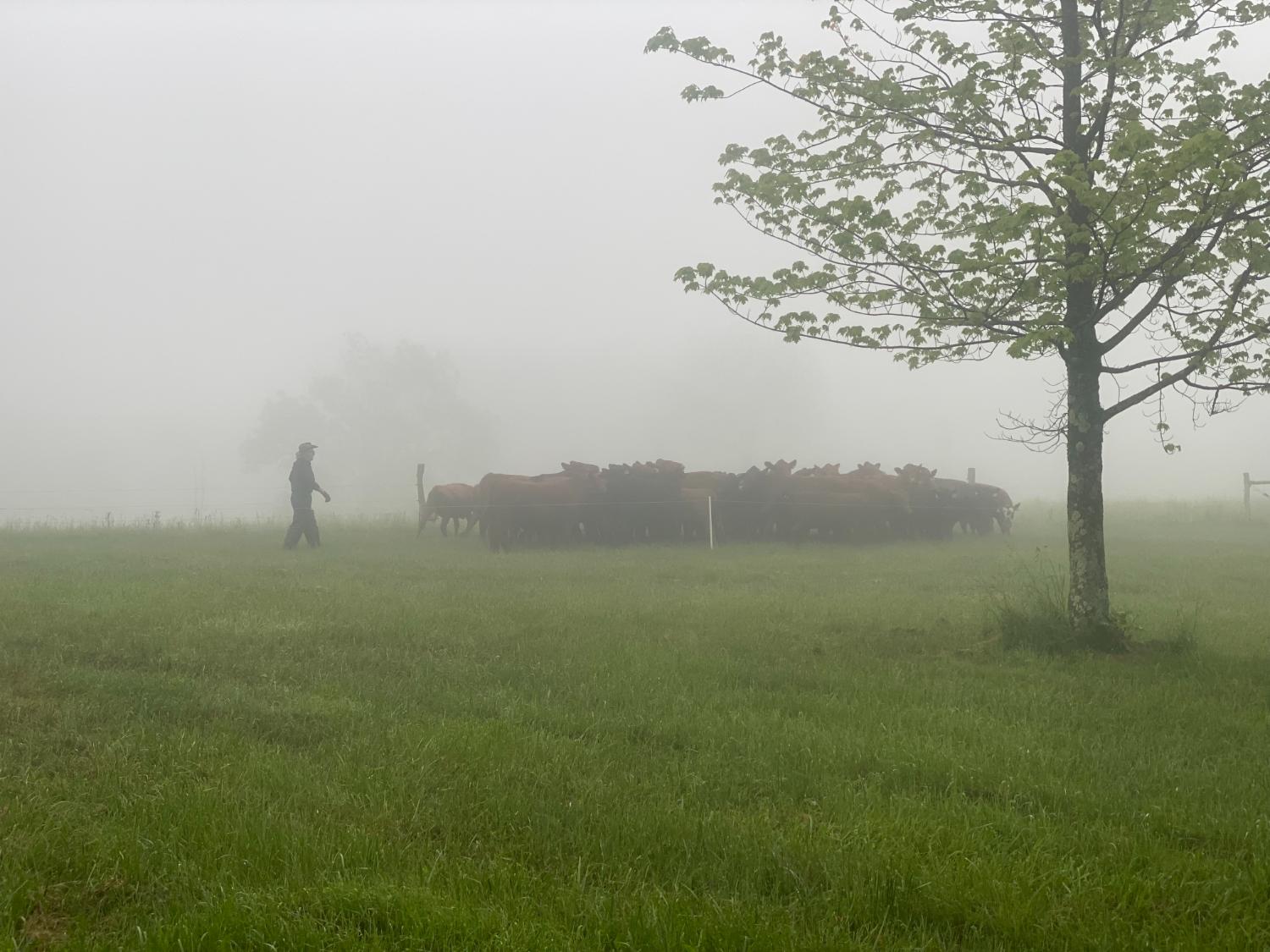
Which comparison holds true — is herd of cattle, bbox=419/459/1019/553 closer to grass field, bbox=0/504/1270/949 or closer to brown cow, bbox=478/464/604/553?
brown cow, bbox=478/464/604/553

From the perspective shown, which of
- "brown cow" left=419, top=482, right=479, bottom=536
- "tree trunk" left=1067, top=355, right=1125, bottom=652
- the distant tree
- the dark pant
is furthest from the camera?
the distant tree

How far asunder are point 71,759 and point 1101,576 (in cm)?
745

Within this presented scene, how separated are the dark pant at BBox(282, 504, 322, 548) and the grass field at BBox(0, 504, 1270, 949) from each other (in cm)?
962

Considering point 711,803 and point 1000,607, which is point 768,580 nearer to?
point 1000,607

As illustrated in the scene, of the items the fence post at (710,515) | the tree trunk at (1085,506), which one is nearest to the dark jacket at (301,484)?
the fence post at (710,515)

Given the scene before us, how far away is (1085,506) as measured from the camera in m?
8.10

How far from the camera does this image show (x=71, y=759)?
458 cm

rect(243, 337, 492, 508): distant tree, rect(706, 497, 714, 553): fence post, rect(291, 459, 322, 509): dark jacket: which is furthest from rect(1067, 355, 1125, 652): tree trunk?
rect(243, 337, 492, 508): distant tree

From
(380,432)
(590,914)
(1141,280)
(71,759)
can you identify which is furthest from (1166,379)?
(380,432)

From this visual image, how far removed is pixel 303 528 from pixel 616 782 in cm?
1630

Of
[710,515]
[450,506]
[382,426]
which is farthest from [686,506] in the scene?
[382,426]

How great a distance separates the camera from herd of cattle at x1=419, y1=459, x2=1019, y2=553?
786 inches

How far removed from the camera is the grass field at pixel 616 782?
310cm

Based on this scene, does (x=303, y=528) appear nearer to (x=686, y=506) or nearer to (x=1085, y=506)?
(x=686, y=506)
